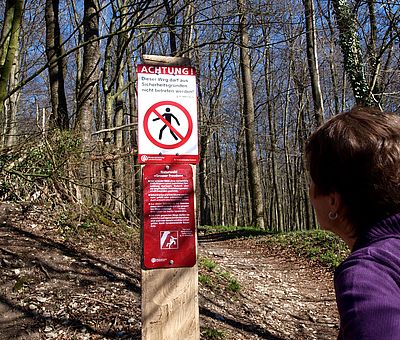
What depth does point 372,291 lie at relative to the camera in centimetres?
88

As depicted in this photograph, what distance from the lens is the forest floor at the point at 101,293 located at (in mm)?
4473

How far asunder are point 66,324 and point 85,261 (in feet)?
4.67

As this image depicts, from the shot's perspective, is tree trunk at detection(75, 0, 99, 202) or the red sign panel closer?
the red sign panel

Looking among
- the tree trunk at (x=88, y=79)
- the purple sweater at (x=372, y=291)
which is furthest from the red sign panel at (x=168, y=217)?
the tree trunk at (x=88, y=79)

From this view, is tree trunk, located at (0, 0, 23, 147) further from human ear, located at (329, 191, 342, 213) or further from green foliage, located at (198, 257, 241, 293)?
green foliage, located at (198, 257, 241, 293)

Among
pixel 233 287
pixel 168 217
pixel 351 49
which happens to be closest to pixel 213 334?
pixel 233 287

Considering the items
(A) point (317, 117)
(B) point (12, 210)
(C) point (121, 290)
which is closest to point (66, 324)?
(C) point (121, 290)

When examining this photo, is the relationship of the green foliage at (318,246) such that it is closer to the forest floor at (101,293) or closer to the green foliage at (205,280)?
the forest floor at (101,293)

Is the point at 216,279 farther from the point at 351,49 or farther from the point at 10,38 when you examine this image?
the point at 351,49

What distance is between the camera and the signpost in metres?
2.99

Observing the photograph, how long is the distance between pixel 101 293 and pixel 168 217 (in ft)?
8.39

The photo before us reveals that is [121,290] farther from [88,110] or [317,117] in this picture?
[317,117]

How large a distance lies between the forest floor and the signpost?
1639mm

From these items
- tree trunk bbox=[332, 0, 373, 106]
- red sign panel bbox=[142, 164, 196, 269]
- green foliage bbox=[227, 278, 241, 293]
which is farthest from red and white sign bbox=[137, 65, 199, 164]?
tree trunk bbox=[332, 0, 373, 106]
